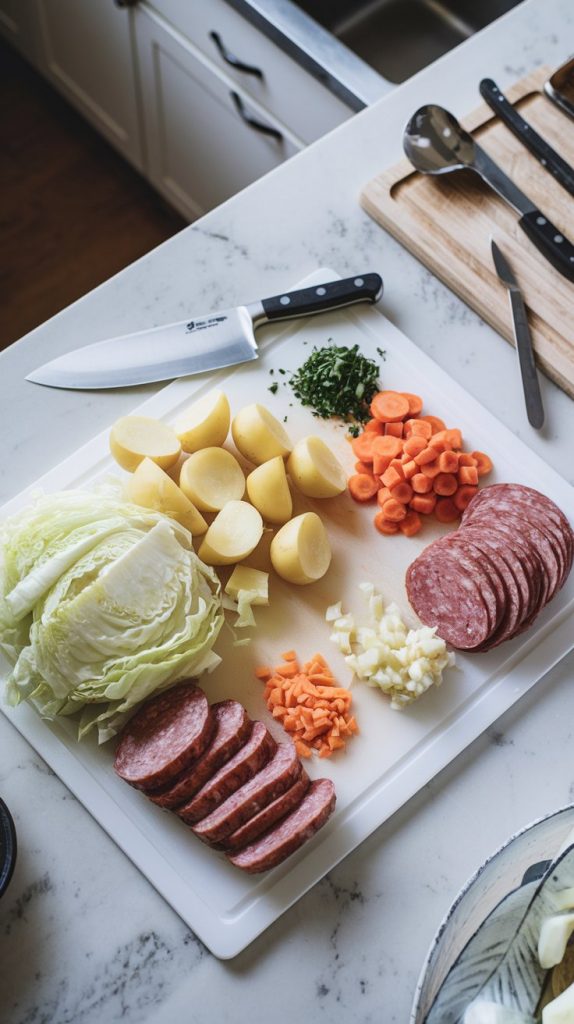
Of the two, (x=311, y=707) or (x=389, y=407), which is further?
(x=389, y=407)

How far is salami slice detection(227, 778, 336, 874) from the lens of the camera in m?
1.65

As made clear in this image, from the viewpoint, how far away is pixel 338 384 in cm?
209

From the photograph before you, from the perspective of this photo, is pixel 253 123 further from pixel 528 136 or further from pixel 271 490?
pixel 271 490

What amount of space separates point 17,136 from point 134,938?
308 cm

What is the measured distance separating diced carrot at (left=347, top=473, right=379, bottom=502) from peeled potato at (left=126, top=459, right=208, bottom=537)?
34cm

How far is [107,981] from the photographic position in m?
1.66

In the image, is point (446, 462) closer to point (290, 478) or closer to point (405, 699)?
point (290, 478)

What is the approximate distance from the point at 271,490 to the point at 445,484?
37cm

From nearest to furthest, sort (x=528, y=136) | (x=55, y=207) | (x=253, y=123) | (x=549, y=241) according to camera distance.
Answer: (x=549, y=241) < (x=528, y=136) < (x=253, y=123) < (x=55, y=207)

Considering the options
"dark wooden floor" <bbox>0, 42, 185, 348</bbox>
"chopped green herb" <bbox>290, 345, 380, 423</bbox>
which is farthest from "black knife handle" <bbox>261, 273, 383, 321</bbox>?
"dark wooden floor" <bbox>0, 42, 185, 348</bbox>

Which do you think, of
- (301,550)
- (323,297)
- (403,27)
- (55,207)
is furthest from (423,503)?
(55,207)

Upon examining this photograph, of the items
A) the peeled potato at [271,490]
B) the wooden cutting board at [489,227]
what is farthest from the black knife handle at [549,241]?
the peeled potato at [271,490]

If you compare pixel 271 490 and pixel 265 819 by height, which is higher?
pixel 271 490

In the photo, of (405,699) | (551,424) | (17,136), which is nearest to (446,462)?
(551,424)
